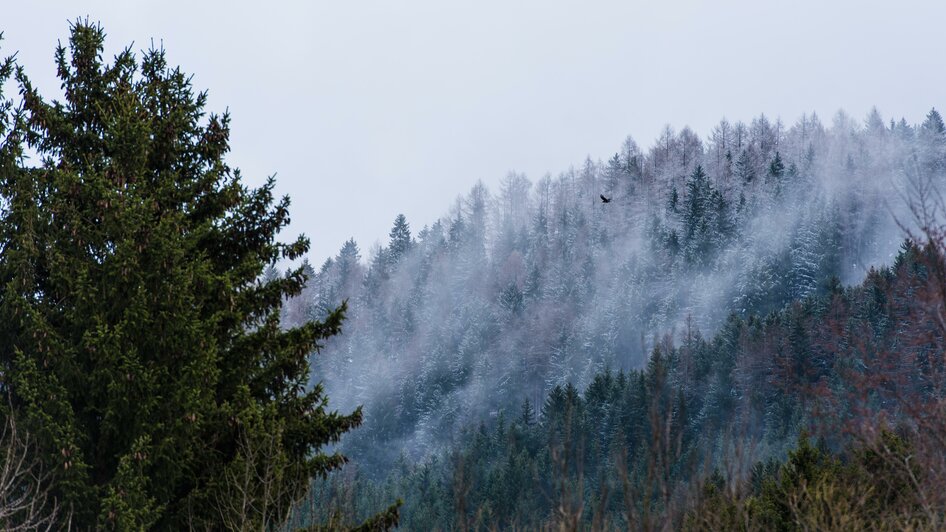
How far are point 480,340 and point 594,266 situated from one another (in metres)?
20.2

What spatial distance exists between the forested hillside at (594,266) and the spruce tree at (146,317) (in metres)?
70.4

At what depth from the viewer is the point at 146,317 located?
11.3 metres

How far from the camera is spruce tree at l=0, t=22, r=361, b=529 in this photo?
1119 centimetres

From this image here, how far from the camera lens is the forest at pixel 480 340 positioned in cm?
1108

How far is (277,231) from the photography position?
540 inches

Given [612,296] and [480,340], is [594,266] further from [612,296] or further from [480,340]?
[480,340]

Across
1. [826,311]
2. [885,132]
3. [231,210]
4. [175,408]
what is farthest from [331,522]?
[885,132]

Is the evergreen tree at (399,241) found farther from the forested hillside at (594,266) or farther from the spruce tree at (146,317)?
the spruce tree at (146,317)

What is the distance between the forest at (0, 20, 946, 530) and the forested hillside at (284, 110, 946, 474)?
458 mm


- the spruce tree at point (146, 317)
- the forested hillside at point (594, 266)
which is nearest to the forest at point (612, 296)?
the forested hillside at point (594, 266)

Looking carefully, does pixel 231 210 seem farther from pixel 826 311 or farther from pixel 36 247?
pixel 826 311

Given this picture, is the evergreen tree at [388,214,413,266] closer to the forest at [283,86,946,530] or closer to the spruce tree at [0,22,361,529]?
the forest at [283,86,946,530]

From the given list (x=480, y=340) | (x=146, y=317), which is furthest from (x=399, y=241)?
(x=146, y=317)

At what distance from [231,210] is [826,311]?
219ft
